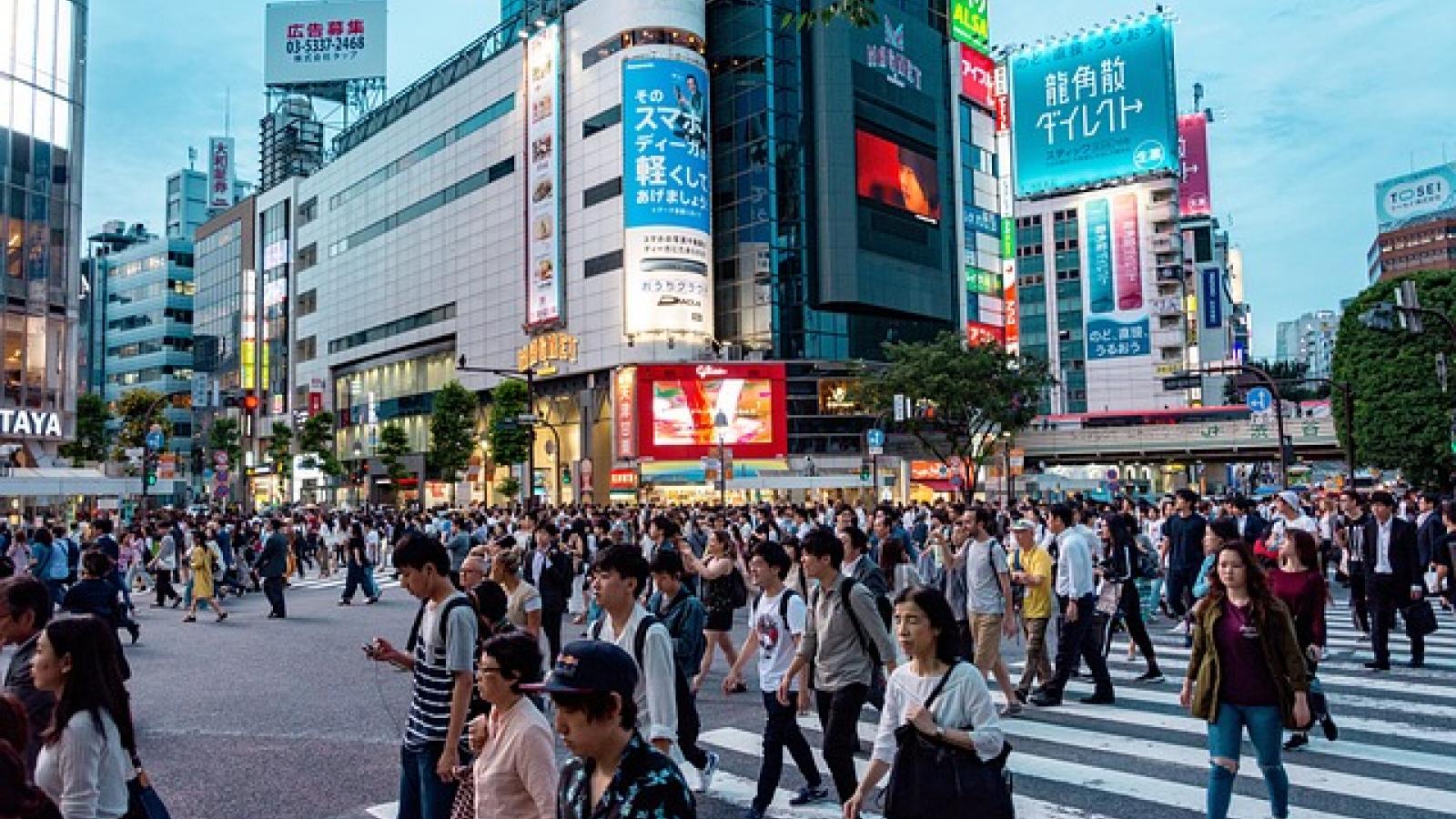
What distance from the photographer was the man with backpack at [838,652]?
596cm

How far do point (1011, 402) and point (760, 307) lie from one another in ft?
45.4

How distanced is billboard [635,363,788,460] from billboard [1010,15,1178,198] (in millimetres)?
47186

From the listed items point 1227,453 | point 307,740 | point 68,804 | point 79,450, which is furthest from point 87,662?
point 79,450

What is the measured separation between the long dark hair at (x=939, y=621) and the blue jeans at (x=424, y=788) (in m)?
2.23

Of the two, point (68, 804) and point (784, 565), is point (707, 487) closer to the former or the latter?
point (784, 565)

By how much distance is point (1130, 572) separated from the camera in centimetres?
1246

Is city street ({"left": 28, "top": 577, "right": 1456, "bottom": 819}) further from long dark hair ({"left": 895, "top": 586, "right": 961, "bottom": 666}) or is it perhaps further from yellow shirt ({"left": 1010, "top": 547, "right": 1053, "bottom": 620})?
long dark hair ({"left": 895, "top": 586, "right": 961, "bottom": 666})

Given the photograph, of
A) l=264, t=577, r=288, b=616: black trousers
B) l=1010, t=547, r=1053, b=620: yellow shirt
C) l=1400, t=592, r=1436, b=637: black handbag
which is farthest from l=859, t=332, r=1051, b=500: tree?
l=1010, t=547, r=1053, b=620: yellow shirt

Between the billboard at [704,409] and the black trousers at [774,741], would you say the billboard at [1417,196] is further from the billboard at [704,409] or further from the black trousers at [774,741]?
the black trousers at [774,741]

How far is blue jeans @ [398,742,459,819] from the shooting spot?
4.64 metres

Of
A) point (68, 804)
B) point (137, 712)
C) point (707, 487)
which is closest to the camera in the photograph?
point (68, 804)

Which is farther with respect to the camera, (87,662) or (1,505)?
(1,505)

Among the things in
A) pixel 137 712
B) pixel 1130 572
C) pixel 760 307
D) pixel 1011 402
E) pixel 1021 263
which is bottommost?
pixel 137 712

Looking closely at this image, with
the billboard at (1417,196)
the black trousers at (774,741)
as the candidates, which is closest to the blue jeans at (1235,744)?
the black trousers at (774,741)
